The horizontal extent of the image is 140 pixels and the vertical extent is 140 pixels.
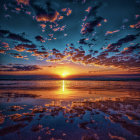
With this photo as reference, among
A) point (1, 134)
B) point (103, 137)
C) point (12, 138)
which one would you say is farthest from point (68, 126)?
point (1, 134)

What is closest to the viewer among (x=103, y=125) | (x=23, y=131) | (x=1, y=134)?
(x=1, y=134)

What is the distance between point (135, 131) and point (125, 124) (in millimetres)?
617

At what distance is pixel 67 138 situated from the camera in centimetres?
334

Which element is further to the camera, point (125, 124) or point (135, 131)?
point (125, 124)

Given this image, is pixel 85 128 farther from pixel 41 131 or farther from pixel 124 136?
pixel 41 131

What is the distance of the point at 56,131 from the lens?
3.79 m

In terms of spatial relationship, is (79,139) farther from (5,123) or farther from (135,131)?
(5,123)

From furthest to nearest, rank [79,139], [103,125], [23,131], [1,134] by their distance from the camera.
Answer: [103,125] → [23,131] → [1,134] → [79,139]

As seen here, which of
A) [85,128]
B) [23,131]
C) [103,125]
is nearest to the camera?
[23,131]

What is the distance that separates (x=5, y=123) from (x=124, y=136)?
5.81 m

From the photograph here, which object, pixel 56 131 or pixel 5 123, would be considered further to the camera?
pixel 5 123

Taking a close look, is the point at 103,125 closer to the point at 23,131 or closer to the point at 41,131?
the point at 41,131

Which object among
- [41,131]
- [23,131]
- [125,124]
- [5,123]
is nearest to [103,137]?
[125,124]

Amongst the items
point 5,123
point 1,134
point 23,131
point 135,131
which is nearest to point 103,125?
point 135,131
